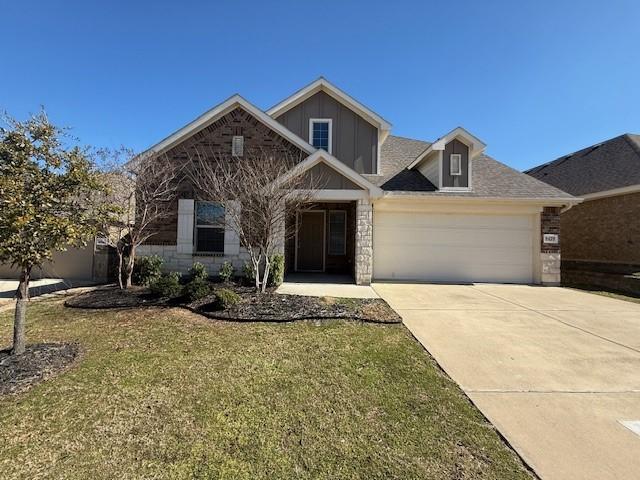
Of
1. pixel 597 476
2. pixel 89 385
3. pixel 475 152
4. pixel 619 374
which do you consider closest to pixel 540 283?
pixel 475 152

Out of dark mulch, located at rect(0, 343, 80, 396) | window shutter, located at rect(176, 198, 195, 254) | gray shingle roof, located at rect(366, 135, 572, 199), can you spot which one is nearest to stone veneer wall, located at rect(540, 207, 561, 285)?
gray shingle roof, located at rect(366, 135, 572, 199)

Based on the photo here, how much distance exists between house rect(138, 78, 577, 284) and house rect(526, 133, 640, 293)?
4426 mm

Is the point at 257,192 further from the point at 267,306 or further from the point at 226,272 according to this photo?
the point at 226,272

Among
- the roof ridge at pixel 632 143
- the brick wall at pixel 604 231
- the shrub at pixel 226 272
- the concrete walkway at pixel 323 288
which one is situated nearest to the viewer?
the concrete walkway at pixel 323 288

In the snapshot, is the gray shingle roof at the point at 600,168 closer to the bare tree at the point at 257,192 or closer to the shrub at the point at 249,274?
the bare tree at the point at 257,192

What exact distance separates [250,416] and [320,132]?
12.3 meters

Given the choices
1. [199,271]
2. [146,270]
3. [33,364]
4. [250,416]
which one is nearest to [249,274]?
[199,271]

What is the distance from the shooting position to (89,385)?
12.6 ft

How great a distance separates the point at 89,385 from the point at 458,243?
11312mm

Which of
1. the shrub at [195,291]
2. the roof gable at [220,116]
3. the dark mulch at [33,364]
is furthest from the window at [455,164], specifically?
the dark mulch at [33,364]

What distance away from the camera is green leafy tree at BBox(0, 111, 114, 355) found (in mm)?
3928

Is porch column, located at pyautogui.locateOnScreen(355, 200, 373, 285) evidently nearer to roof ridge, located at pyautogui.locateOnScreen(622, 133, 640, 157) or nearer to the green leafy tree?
the green leafy tree

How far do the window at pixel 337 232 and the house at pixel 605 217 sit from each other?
33.0 feet

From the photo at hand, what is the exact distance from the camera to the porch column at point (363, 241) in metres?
10.4
